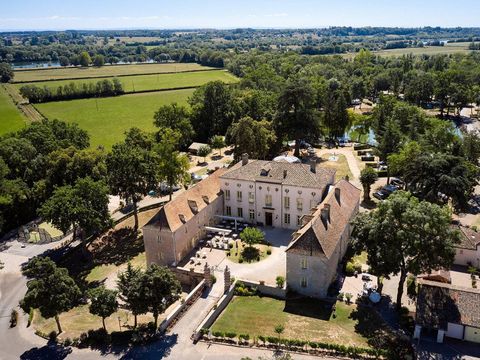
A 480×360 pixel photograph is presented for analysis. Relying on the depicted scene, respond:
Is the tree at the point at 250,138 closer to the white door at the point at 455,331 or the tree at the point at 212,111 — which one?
the tree at the point at 212,111

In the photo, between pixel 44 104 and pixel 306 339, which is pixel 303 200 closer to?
pixel 306 339

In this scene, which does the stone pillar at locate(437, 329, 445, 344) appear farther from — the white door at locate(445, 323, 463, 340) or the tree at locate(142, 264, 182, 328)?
the tree at locate(142, 264, 182, 328)

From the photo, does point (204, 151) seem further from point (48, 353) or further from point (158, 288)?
point (48, 353)

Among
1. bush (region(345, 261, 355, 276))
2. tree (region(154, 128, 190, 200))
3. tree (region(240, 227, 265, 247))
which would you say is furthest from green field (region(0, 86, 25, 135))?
bush (region(345, 261, 355, 276))

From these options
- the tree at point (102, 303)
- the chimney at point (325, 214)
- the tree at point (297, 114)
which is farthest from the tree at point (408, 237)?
the tree at point (297, 114)

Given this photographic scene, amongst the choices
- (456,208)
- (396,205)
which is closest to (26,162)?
(396,205)

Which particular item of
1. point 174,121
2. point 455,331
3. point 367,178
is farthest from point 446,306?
point 174,121
